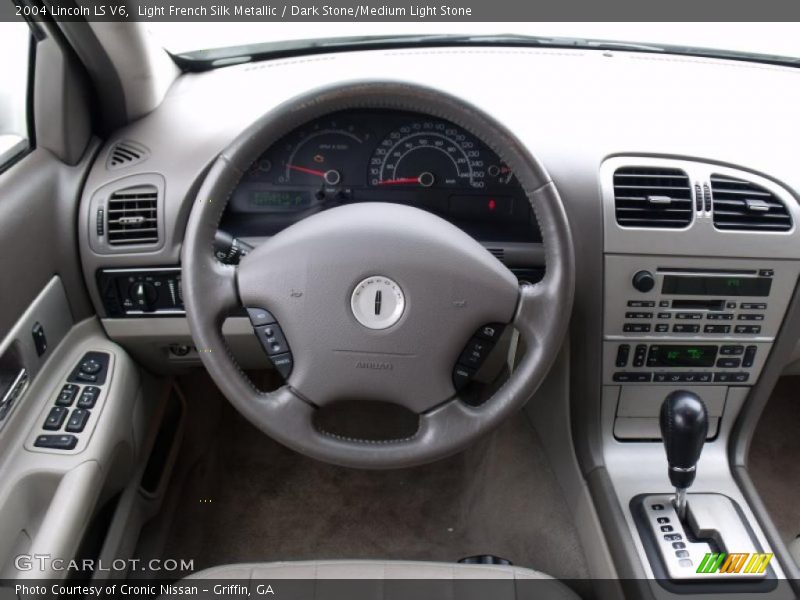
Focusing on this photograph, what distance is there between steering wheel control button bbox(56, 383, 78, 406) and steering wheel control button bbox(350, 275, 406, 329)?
587 mm

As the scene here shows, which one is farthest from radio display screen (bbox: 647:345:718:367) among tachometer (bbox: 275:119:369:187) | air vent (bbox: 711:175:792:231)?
tachometer (bbox: 275:119:369:187)

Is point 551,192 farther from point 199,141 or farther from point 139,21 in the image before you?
point 139,21

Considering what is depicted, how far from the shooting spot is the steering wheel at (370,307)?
1114 millimetres

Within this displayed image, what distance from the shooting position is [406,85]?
3.45ft

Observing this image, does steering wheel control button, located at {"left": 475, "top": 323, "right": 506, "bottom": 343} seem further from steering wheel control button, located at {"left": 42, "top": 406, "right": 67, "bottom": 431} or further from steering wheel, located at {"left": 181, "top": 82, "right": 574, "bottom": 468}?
steering wheel control button, located at {"left": 42, "top": 406, "right": 67, "bottom": 431}

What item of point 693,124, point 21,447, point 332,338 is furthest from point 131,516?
point 693,124

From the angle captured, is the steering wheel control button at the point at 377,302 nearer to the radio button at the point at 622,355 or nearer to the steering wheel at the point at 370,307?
the steering wheel at the point at 370,307

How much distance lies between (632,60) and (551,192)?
0.77 metres

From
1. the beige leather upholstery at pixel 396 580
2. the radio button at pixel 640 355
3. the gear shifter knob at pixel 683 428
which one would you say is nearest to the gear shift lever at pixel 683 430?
the gear shifter knob at pixel 683 428

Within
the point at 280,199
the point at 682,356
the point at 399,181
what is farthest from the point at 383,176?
the point at 682,356

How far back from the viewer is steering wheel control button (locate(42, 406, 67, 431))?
128 centimetres

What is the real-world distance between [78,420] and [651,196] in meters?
1.11

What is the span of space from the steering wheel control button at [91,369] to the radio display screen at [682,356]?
1.07 m

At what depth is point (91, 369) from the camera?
142 cm
